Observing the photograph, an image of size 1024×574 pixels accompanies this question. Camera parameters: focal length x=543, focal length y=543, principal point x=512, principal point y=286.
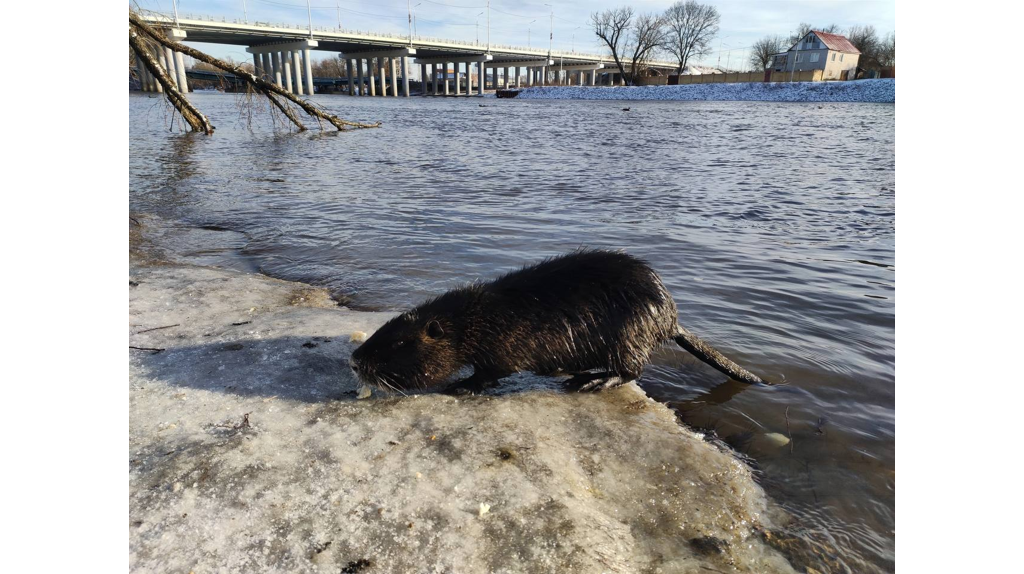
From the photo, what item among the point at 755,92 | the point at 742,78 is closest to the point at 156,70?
the point at 755,92

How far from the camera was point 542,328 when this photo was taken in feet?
11.7

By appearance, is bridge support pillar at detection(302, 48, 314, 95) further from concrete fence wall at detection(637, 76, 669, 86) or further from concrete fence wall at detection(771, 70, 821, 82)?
concrete fence wall at detection(771, 70, 821, 82)

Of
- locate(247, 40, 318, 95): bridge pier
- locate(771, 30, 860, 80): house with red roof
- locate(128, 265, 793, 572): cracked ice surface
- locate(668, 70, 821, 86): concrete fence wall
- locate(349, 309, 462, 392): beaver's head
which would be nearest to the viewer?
locate(128, 265, 793, 572): cracked ice surface

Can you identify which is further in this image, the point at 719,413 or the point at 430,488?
the point at 719,413

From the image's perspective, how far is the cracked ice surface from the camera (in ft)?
6.97

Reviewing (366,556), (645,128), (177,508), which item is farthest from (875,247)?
(645,128)

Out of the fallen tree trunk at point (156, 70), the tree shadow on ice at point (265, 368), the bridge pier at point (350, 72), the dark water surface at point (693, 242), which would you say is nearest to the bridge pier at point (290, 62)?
the bridge pier at point (350, 72)

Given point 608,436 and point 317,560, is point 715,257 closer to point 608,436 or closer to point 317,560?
point 608,436

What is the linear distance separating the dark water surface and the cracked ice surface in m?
0.49

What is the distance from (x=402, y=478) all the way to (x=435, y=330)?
1103 mm

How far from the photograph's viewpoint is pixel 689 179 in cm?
1276

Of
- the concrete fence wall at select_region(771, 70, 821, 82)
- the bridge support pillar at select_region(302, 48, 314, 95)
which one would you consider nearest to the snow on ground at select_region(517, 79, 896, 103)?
the concrete fence wall at select_region(771, 70, 821, 82)

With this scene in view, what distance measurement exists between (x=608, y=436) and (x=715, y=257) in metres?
4.56

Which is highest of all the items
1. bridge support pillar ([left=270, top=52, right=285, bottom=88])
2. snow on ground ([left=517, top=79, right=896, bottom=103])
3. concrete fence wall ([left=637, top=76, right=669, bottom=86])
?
bridge support pillar ([left=270, top=52, right=285, bottom=88])
